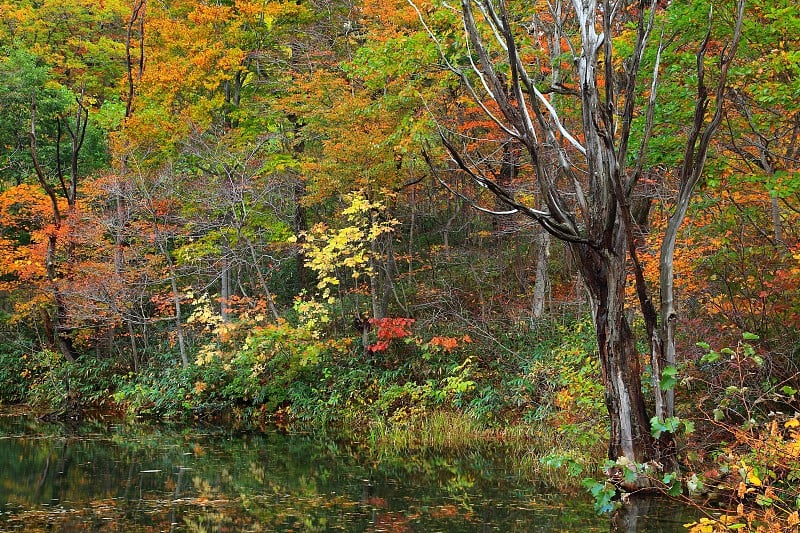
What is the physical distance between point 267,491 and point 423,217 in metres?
11.1

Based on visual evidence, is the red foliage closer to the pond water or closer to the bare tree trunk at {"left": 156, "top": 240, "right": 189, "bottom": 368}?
the pond water

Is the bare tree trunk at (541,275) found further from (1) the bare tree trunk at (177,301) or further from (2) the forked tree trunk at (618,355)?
(1) the bare tree trunk at (177,301)

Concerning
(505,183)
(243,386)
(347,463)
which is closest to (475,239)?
(505,183)

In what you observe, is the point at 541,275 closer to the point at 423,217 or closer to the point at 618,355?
the point at 423,217

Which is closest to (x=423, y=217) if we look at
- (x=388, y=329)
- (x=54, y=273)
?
(x=388, y=329)

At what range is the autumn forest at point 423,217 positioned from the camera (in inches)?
301

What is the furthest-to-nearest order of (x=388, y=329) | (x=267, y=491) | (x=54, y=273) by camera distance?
1. (x=54, y=273)
2. (x=388, y=329)
3. (x=267, y=491)

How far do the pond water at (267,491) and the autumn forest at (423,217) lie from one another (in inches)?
31.3

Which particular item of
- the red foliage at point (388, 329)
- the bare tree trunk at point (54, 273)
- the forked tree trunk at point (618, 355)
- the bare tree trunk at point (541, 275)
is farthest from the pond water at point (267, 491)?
the bare tree trunk at point (54, 273)

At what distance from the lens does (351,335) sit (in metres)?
15.8

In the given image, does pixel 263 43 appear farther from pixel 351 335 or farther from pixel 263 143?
pixel 351 335

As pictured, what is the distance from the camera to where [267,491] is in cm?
893

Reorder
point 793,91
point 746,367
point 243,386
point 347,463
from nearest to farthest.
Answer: point 793,91 < point 746,367 < point 347,463 < point 243,386

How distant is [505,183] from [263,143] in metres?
5.69
